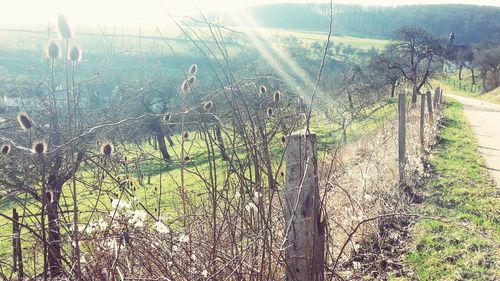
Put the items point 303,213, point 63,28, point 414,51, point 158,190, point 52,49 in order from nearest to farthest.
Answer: point 63,28 < point 52,49 < point 303,213 < point 158,190 < point 414,51

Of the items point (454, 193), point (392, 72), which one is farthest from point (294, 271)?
point (392, 72)

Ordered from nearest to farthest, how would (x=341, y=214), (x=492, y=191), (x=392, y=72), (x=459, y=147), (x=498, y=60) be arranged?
1. (x=341, y=214)
2. (x=492, y=191)
3. (x=459, y=147)
4. (x=392, y=72)
5. (x=498, y=60)

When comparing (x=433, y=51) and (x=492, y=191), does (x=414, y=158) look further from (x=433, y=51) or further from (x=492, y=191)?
(x=433, y=51)

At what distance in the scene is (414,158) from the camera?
8.02 m

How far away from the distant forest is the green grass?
96.9 m

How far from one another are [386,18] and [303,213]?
138622 millimetres

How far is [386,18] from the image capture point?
427ft

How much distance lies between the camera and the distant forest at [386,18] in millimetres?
101875

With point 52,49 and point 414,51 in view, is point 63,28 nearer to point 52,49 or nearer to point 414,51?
point 52,49

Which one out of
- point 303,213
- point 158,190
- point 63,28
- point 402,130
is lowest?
point 158,190

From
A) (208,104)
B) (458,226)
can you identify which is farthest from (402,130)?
(208,104)

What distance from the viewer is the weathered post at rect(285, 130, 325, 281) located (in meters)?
2.22

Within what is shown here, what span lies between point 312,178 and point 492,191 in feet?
17.6

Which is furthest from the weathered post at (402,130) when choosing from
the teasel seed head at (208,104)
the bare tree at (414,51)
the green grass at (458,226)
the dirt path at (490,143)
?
the bare tree at (414,51)
